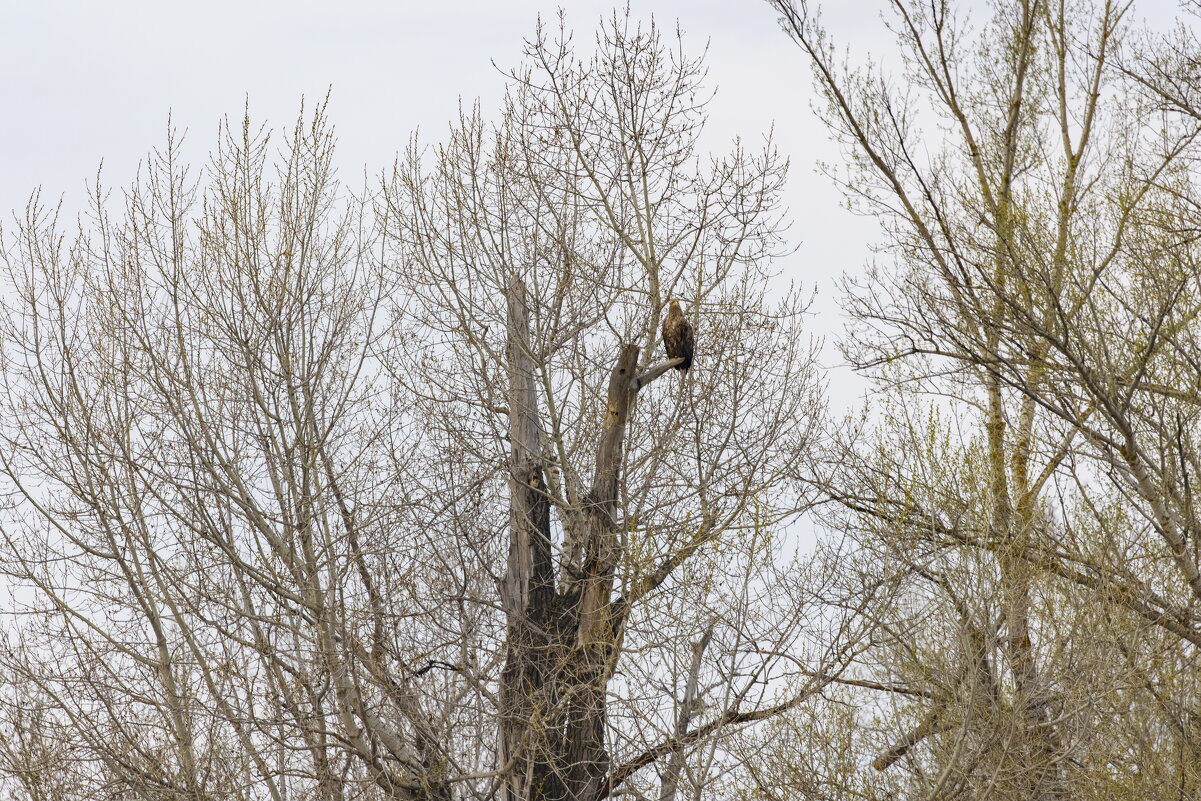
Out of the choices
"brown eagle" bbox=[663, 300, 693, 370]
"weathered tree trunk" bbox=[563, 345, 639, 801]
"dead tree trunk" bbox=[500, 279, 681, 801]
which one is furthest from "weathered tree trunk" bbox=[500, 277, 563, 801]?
"brown eagle" bbox=[663, 300, 693, 370]

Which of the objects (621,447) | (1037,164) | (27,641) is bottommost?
(27,641)

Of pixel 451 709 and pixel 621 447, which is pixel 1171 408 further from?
pixel 451 709

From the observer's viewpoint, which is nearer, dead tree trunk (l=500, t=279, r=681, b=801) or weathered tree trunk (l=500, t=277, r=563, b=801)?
dead tree trunk (l=500, t=279, r=681, b=801)

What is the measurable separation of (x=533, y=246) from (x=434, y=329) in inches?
46.3

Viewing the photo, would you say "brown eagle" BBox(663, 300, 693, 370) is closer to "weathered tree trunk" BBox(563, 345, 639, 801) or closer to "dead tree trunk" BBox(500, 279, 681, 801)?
"dead tree trunk" BBox(500, 279, 681, 801)

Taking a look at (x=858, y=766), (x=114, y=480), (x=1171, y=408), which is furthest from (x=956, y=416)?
(x=114, y=480)

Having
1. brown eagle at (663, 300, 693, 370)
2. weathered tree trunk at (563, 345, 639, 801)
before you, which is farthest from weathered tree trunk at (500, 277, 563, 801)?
brown eagle at (663, 300, 693, 370)

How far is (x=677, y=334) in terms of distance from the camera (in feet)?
32.3

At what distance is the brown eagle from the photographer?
32.3 ft

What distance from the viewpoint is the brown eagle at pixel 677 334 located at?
9836mm

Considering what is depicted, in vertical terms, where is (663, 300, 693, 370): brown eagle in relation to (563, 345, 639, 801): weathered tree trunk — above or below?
above

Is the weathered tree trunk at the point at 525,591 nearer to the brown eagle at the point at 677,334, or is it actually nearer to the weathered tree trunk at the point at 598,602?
the weathered tree trunk at the point at 598,602

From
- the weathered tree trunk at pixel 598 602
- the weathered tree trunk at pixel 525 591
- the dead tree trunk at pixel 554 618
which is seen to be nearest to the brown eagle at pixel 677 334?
the dead tree trunk at pixel 554 618

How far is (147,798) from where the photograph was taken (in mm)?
9484
